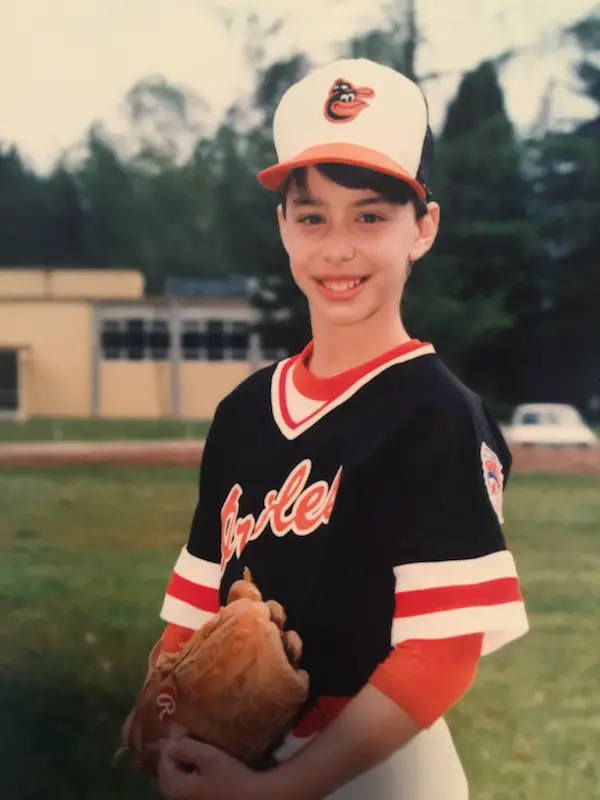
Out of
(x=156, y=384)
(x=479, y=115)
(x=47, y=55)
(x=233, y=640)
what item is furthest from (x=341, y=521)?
(x=47, y=55)

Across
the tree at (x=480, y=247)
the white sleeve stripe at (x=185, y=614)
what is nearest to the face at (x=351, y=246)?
the tree at (x=480, y=247)

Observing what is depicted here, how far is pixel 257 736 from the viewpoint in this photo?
2.90 ft

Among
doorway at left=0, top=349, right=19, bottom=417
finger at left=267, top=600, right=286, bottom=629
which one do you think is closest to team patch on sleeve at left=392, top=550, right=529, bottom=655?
finger at left=267, top=600, right=286, bottom=629

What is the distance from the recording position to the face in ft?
2.99

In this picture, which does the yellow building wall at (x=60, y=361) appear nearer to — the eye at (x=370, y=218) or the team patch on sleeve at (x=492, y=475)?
the eye at (x=370, y=218)

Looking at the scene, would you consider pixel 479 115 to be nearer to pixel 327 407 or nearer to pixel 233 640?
pixel 327 407

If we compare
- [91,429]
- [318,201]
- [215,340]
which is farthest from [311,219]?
[91,429]

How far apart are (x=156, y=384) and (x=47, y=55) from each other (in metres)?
0.48

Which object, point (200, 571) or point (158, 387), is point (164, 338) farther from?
point (200, 571)

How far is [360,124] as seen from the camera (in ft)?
2.93

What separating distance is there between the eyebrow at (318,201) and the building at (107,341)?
0.95ft

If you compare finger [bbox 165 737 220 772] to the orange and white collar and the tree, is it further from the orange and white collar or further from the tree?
the tree

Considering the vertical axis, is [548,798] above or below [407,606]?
below

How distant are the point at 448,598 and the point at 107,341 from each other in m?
0.65
